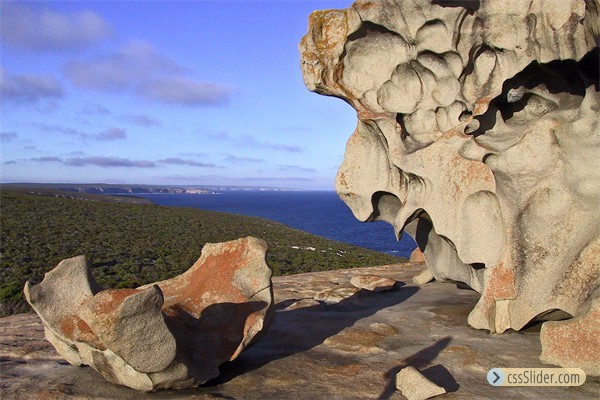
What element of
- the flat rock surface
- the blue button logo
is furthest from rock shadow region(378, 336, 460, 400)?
the blue button logo

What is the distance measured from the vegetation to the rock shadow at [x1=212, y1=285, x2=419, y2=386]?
23.5 feet

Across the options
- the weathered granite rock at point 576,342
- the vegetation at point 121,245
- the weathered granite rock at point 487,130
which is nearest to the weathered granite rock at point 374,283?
the weathered granite rock at point 487,130

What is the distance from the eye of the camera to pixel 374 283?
10.6m

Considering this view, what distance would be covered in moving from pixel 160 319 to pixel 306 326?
3277mm

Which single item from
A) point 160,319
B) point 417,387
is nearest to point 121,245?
point 160,319

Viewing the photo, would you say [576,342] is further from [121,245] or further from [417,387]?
[121,245]

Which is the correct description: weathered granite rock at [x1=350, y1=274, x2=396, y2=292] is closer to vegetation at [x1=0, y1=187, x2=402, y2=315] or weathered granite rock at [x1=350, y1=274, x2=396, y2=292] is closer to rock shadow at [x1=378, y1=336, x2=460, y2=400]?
rock shadow at [x1=378, y1=336, x2=460, y2=400]

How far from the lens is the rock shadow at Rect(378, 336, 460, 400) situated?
5.52 metres

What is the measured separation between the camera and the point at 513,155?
23.3ft

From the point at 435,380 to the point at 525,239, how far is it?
2.65 metres

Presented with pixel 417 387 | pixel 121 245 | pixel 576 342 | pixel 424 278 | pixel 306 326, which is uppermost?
pixel 576 342

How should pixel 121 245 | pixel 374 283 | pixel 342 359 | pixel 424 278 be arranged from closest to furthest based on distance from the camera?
pixel 342 359
pixel 374 283
pixel 424 278
pixel 121 245

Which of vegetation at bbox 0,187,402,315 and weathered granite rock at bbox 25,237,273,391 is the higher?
weathered granite rock at bbox 25,237,273,391

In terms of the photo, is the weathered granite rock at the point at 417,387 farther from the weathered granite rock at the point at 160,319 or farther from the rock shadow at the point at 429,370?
the weathered granite rock at the point at 160,319
